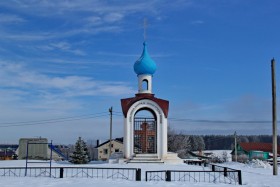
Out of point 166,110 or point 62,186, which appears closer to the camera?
point 62,186

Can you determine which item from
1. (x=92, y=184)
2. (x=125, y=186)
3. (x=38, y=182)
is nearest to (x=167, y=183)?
(x=125, y=186)

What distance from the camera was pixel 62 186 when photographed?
14.7 metres

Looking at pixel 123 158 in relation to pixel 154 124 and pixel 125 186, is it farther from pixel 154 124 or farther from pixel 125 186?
pixel 125 186

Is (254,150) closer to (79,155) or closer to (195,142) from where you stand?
(79,155)

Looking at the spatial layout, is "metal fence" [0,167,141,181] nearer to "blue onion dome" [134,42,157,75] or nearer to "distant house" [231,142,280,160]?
"blue onion dome" [134,42,157,75]

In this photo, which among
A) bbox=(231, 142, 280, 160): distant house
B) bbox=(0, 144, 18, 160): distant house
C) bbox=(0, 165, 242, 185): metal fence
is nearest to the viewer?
bbox=(0, 165, 242, 185): metal fence

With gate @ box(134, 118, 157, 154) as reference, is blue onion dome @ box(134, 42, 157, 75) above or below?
above

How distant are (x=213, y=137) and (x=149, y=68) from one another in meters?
152

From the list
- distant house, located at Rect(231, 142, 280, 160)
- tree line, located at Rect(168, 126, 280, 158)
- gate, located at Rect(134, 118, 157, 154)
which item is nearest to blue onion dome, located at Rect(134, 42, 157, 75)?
gate, located at Rect(134, 118, 157, 154)

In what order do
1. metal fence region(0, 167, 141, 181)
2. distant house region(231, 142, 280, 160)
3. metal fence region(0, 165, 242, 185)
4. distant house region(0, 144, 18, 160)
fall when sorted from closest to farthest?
metal fence region(0, 165, 242, 185), metal fence region(0, 167, 141, 181), distant house region(0, 144, 18, 160), distant house region(231, 142, 280, 160)

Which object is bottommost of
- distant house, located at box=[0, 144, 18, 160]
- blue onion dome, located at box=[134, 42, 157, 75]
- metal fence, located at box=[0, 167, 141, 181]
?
distant house, located at box=[0, 144, 18, 160]

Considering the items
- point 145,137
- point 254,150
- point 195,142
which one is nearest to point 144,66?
point 145,137

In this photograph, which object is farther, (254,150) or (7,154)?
(7,154)

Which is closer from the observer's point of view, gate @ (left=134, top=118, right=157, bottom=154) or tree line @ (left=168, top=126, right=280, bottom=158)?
gate @ (left=134, top=118, right=157, bottom=154)
